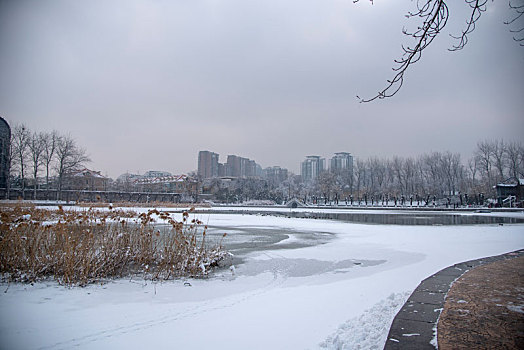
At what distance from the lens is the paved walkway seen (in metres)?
3.06

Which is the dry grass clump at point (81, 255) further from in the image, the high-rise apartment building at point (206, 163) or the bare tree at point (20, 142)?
the high-rise apartment building at point (206, 163)

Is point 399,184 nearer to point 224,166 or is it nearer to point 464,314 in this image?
point 464,314

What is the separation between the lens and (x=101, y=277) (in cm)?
653

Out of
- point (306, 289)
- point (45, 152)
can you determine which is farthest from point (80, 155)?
point (306, 289)

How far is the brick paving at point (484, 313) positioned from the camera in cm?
305

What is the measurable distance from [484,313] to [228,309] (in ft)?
10.9

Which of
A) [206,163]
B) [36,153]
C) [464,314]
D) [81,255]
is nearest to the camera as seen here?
[464,314]

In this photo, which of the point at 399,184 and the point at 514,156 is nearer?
the point at 514,156

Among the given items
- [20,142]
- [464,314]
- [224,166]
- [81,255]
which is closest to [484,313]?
[464,314]

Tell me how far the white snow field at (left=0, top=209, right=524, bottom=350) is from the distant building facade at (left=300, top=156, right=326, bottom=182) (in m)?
153

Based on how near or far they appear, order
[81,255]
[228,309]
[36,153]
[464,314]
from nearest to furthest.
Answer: [464,314] < [228,309] < [81,255] < [36,153]

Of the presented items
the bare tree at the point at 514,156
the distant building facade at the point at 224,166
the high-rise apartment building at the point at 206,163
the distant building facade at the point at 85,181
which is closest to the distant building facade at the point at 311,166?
the distant building facade at the point at 224,166

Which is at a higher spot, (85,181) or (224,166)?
(224,166)

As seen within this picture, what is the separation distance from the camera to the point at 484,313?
12.5ft
